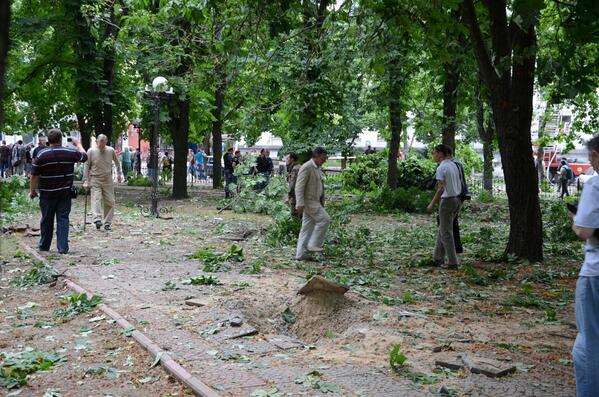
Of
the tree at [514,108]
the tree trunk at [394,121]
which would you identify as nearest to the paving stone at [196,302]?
the tree at [514,108]

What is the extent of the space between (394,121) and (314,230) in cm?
1142

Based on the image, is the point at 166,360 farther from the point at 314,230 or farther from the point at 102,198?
the point at 102,198

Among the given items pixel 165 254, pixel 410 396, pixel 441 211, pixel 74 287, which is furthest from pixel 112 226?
pixel 410 396

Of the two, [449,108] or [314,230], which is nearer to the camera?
[314,230]

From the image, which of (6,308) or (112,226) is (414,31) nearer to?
(6,308)

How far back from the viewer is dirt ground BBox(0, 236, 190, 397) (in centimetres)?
559

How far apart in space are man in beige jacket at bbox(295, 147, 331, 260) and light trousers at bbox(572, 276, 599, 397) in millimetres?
7384

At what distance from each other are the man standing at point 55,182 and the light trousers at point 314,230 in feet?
12.9

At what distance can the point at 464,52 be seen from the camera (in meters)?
14.4

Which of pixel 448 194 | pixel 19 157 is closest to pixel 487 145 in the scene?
pixel 448 194

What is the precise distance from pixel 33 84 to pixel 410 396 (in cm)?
2475

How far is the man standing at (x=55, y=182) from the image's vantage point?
11.5 metres

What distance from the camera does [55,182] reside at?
38.0ft

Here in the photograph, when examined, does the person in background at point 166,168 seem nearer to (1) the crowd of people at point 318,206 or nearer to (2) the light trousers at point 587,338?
(1) the crowd of people at point 318,206
